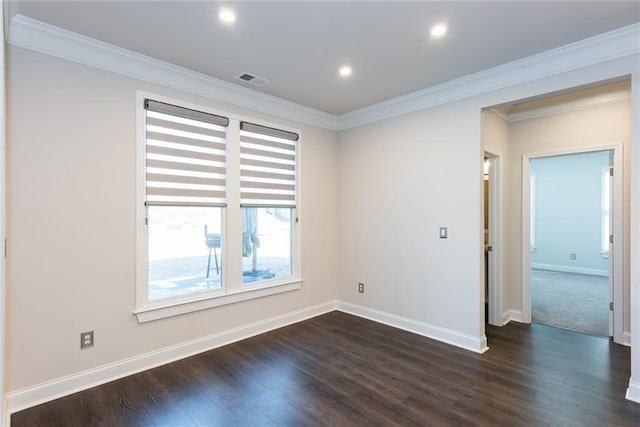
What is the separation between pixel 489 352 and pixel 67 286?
382 centimetres

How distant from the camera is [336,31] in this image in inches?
94.7

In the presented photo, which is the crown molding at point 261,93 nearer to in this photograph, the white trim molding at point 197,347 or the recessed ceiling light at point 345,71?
the recessed ceiling light at point 345,71

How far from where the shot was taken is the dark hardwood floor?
86.0 inches

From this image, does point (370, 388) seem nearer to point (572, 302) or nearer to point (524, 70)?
point (524, 70)

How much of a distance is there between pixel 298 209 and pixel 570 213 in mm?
6777

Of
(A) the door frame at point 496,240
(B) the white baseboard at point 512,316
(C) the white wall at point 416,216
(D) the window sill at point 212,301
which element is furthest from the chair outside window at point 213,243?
(B) the white baseboard at point 512,316

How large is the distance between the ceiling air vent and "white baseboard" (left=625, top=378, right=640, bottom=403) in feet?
13.2

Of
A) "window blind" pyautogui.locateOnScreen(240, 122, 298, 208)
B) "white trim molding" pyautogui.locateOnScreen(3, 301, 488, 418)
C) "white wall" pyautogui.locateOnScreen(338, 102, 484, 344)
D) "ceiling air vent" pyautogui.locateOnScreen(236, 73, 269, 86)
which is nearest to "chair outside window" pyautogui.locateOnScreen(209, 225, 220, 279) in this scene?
"window blind" pyautogui.locateOnScreen(240, 122, 298, 208)

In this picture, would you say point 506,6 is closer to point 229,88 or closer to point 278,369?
point 229,88

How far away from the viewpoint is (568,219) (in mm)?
7320

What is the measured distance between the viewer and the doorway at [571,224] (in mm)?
6570

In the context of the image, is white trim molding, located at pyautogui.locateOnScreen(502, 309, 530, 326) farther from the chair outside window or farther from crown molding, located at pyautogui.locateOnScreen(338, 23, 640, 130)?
the chair outside window

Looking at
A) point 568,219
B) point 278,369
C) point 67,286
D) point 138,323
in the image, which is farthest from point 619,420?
point 568,219

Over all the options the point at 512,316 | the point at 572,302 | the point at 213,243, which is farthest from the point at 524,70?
the point at 572,302
